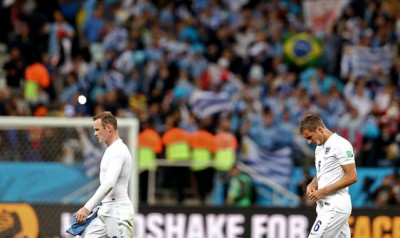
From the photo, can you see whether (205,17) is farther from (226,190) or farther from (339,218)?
(339,218)

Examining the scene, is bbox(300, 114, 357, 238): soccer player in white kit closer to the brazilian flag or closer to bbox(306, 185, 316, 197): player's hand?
bbox(306, 185, 316, 197): player's hand

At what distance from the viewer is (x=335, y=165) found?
39.3 ft

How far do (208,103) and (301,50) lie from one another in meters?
3.71

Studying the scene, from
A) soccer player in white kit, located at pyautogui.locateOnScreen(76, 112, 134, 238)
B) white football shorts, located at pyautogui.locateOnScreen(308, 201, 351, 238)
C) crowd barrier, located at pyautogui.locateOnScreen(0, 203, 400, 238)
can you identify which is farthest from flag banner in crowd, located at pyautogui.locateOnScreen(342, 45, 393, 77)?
soccer player in white kit, located at pyautogui.locateOnScreen(76, 112, 134, 238)

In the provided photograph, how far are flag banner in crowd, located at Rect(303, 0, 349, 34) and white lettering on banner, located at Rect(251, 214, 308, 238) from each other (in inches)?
335

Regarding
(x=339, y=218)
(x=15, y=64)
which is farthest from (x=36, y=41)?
(x=339, y=218)

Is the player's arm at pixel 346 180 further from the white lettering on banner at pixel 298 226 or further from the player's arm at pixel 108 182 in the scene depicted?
the white lettering on banner at pixel 298 226

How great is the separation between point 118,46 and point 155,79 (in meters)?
1.28

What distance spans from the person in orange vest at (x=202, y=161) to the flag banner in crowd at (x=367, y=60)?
200 inches

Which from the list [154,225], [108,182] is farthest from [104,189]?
[154,225]

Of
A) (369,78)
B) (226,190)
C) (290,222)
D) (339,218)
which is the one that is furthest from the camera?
(369,78)

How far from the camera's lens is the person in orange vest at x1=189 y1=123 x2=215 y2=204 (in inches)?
762

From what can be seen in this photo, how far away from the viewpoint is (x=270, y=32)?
24.2m

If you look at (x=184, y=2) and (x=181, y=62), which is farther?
(x=184, y=2)
